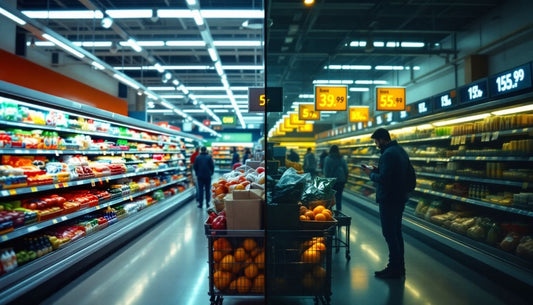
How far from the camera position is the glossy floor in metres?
3.33

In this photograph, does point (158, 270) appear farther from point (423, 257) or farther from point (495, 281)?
point (495, 281)

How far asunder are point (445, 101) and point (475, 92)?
0.79 meters

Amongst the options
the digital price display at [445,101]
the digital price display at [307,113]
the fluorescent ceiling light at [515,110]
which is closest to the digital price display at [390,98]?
the digital price display at [445,101]

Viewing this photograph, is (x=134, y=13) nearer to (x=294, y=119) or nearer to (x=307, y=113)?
(x=307, y=113)

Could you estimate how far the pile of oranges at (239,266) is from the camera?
2729mm

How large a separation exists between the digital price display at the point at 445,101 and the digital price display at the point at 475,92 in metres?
0.19

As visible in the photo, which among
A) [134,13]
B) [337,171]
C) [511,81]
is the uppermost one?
[134,13]

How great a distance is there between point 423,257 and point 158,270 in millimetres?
3571

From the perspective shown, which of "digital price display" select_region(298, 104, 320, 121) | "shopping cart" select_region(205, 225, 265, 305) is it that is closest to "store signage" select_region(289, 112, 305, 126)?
"digital price display" select_region(298, 104, 320, 121)

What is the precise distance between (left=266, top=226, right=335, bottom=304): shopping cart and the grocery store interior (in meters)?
0.01

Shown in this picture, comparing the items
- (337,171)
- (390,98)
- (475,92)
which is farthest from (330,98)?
(475,92)

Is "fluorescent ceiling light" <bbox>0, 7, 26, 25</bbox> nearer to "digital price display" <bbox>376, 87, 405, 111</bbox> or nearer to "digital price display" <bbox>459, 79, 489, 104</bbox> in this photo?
"digital price display" <bbox>459, 79, 489, 104</bbox>

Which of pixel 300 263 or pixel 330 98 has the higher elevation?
pixel 330 98

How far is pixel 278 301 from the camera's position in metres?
3.20
